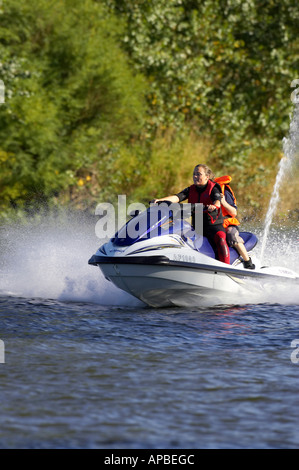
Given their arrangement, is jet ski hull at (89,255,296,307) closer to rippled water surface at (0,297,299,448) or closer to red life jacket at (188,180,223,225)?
rippled water surface at (0,297,299,448)

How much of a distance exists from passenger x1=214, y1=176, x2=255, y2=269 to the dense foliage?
912cm

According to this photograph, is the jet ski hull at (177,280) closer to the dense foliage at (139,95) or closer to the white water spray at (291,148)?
the dense foliage at (139,95)

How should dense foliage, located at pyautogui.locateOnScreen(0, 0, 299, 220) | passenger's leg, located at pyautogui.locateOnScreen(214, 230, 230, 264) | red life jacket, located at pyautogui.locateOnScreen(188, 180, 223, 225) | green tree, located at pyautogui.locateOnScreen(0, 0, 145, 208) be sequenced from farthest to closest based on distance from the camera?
dense foliage, located at pyautogui.locateOnScreen(0, 0, 299, 220)
green tree, located at pyautogui.locateOnScreen(0, 0, 145, 208)
red life jacket, located at pyautogui.locateOnScreen(188, 180, 223, 225)
passenger's leg, located at pyautogui.locateOnScreen(214, 230, 230, 264)

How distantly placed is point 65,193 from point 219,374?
14030 millimetres

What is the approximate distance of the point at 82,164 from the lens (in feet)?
66.4

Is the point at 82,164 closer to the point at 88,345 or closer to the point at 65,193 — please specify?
the point at 65,193

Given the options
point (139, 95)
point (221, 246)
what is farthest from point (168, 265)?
point (139, 95)

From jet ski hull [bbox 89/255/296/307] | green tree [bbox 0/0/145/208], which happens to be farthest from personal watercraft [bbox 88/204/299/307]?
green tree [bbox 0/0/145/208]

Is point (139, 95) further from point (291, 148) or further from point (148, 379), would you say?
point (148, 379)

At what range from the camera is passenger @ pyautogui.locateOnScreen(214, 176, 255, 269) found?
32.0 feet

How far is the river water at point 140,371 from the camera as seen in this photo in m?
5.32

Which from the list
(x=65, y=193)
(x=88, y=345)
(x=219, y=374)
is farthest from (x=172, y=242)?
(x=65, y=193)

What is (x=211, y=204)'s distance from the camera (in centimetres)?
964

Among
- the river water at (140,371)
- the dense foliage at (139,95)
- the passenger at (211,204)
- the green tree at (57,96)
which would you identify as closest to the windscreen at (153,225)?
the passenger at (211,204)
